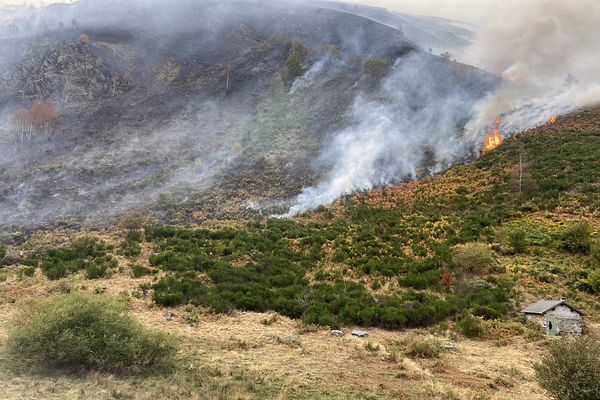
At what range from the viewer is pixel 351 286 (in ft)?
70.5

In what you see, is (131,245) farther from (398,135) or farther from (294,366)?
(398,135)

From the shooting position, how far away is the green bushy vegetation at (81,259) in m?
21.7

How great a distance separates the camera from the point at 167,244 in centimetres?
2725

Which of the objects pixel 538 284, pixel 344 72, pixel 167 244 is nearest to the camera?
pixel 538 284

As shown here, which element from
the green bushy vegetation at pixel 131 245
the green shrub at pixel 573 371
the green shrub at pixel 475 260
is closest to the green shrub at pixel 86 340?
the green shrub at pixel 573 371

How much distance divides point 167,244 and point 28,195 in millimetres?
22898

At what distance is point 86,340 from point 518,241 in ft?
76.9

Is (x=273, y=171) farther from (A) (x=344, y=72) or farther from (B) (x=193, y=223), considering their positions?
(A) (x=344, y=72)

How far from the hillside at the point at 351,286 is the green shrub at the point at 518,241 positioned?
0.22 ft

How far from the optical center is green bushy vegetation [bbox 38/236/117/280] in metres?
21.7

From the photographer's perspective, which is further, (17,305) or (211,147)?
(211,147)

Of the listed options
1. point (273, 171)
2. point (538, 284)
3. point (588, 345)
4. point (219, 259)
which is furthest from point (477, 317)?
point (273, 171)

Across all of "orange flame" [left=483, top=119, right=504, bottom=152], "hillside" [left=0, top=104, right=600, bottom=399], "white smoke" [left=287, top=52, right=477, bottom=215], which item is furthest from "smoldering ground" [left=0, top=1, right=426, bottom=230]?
"orange flame" [left=483, top=119, right=504, bottom=152]

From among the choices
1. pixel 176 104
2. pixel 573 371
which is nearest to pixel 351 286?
pixel 573 371
